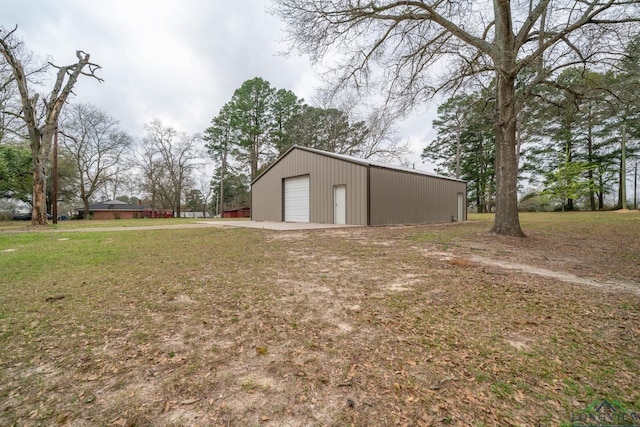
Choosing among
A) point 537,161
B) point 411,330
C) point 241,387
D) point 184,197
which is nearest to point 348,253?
point 411,330

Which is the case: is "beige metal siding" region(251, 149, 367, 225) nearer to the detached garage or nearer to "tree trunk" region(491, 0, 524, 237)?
the detached garage

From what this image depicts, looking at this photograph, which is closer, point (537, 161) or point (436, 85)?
point (436, 85)

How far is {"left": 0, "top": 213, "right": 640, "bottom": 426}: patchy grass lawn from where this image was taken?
1157mm

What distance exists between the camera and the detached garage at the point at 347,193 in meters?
11.1

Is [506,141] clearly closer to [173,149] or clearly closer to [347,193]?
[347,193]

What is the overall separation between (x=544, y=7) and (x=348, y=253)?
7000 millimetres

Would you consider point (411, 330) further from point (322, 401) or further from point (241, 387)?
point (241, 387)

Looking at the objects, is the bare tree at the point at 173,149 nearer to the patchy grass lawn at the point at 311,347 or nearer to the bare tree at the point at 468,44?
the bare tree at the point at 468,44

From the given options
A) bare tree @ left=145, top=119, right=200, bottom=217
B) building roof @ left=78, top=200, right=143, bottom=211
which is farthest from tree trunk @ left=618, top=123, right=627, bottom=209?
building roof @ left=78, top=200, right=143, bottom=211

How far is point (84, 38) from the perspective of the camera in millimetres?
11539

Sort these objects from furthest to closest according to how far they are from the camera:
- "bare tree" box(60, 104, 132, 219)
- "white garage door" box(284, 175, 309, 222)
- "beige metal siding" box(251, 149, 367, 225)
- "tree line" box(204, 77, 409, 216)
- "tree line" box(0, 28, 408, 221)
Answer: "tree line" box(204, 77, 409, 216) → "bare tree" box(60, 104, 132, 219) → "tree line" box(0, 28, 408, 221) → "white garage door" box(284, 175, 309, 222) → "beige metal siding" box(251, 149, 367, 225)
